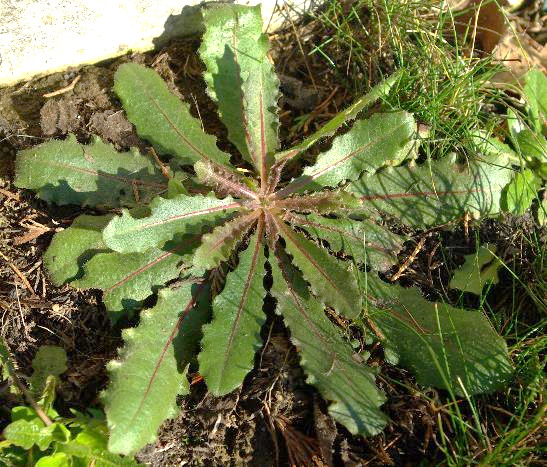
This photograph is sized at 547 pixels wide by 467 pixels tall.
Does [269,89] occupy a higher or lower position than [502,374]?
higher

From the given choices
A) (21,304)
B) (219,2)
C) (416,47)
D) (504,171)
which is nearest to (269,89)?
(219,2)

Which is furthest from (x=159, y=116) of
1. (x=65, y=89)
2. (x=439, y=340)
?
(x=439, y=340)

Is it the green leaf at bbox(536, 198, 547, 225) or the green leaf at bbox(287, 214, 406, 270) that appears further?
the green leaf at bbox(536, 198, 547, 225)

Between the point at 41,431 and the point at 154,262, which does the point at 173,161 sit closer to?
the point at 154,262

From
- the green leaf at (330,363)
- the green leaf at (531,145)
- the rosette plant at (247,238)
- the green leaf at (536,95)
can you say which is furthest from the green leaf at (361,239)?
the green leaf at (536,95)

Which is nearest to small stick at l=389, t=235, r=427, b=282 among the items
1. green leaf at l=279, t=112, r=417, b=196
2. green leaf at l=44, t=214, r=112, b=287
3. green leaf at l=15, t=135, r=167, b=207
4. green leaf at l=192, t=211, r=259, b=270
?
green leaf at l=279, t=112, r=417, b=196

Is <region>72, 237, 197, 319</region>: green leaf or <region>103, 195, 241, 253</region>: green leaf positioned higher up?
<region>103, 195, 241, 253</region>: green leaf

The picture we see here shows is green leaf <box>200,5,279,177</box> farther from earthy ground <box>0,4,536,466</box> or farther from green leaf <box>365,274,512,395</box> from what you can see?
green leaf <box>365,274,512,395</box>
